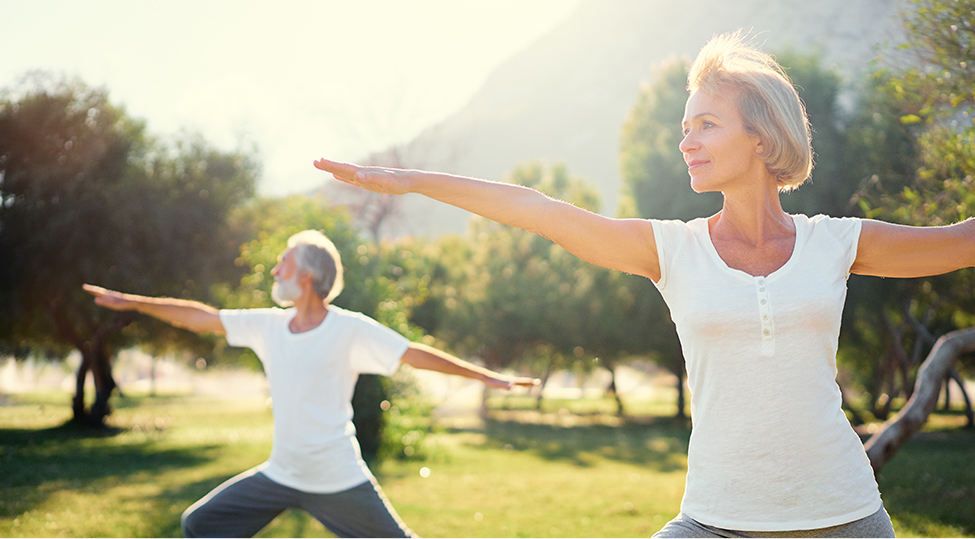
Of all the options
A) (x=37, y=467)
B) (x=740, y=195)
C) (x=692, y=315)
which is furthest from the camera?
(x=37, y=467)

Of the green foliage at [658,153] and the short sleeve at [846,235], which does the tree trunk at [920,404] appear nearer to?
the short sleeve at [846,235]

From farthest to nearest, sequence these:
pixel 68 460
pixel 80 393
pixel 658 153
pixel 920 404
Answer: pixel 80 393, pixel 658 153, pixel 68 460, pixel 920 404

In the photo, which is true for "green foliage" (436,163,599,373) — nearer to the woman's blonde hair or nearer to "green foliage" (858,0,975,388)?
"green foliage" (858,0,975,388)

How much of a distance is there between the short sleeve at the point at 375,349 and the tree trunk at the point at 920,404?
5.81 metres

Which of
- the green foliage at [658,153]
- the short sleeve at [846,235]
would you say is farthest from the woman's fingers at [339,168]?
the green foliage at [658,153]

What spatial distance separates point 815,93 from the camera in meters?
22.4

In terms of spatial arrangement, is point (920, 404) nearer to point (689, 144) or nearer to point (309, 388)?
point (309, 388)

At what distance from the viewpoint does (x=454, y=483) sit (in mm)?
13148

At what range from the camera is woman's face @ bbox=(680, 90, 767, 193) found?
249 centimetres

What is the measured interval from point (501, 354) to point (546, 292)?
495 centimetres

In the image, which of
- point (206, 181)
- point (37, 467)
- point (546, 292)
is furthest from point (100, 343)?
point (546, 292)

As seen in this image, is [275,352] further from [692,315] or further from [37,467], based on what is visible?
[37,467]

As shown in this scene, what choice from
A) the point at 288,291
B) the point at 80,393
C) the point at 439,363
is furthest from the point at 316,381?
the point at 80,393

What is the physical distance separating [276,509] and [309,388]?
81cm
